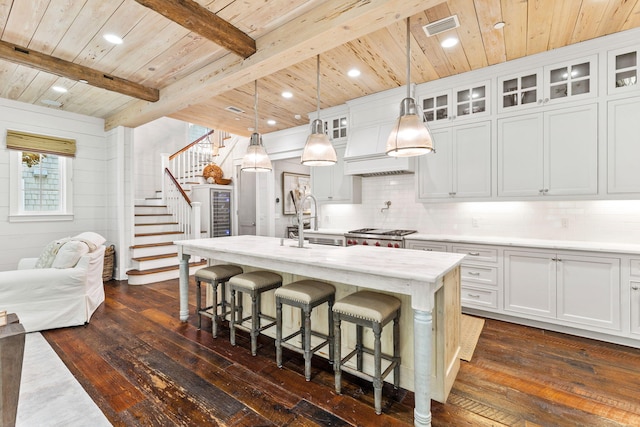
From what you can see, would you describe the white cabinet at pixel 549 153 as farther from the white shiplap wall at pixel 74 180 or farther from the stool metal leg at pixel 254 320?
A: the white shiplap wall at pixel 74 180

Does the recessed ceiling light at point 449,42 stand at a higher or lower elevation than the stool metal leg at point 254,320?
higher

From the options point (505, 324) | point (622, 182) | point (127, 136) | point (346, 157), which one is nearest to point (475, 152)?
point (622, 182)

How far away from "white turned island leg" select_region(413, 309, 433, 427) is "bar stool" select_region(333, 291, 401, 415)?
0.22 metres

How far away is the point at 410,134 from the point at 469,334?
214 centimetres

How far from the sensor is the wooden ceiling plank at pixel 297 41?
7.20 ft

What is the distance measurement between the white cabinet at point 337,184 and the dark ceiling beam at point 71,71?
264 centimetres

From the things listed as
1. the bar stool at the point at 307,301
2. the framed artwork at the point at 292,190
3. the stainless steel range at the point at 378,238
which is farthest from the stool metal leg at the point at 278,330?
the framed artwork at the point at 292,190

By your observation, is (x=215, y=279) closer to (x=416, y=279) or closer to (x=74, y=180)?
(x=416, y=279)

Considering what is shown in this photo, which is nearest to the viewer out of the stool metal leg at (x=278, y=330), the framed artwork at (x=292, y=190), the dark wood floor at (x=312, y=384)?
the dark wood floor at (x=312, y=384)

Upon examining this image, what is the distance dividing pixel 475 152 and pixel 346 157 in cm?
167

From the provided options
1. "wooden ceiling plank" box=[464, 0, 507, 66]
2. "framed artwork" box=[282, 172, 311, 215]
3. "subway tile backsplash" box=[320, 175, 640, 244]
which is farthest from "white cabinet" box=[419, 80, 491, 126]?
"framed artwork" box=[282, 172, 311, 215]

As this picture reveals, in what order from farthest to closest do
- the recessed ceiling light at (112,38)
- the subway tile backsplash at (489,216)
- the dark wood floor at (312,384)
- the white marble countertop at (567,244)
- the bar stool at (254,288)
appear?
1. the subway tile backsplash at (489,216)
2. the recessed ceiling light at (112,38)
3. the white marble countertop at (567,244)
4. the bar stool at (254,288)
5. the dark wood floor at (312,384)

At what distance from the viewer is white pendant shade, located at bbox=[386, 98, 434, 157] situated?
2.09 m

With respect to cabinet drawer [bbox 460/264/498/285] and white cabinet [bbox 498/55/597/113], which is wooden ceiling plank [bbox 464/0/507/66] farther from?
cabinet drawer [bbox 460/264/498/285]
